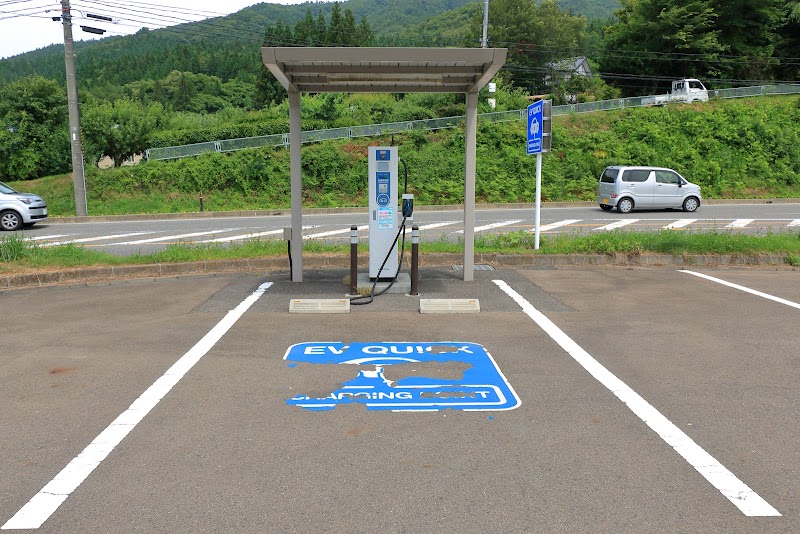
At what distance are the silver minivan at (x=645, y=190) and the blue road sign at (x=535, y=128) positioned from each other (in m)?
11.8

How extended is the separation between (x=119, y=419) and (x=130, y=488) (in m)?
1.24

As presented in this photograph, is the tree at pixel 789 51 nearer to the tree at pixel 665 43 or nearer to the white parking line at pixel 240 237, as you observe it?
the tree at pixel 665 43

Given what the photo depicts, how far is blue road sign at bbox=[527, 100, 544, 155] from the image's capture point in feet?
42.2

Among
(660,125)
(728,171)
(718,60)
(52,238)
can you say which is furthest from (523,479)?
(718,60)

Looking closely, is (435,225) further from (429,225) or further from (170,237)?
(170,237)

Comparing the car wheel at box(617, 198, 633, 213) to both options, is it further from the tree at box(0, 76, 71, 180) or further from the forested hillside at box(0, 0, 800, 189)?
the tree at box(0, 76, 71, 180)

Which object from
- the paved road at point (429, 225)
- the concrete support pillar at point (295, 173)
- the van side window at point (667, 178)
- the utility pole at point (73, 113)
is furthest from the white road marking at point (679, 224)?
the utility pole at point (73, 113)

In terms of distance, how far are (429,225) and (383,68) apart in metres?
11.3

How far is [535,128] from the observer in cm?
1311

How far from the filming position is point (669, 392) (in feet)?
18.4

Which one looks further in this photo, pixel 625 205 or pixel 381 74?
pixel 625 205

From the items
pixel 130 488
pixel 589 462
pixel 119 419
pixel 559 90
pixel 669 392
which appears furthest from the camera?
pixel 559 90

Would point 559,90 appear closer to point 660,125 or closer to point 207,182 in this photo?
point 660,125

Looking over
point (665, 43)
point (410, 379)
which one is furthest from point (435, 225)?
point (665, 43)
